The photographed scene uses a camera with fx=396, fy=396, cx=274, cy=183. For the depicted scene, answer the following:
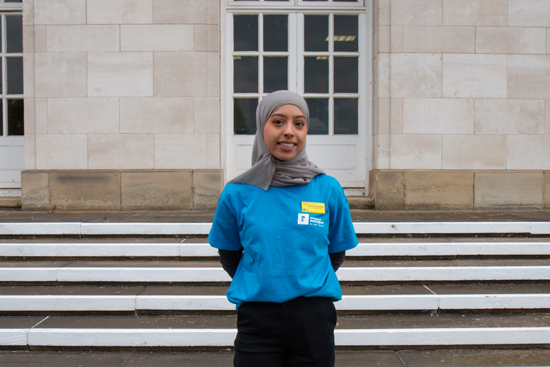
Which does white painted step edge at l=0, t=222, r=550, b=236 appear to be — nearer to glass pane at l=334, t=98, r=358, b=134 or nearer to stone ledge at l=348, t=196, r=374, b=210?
stone ledge at l=348, t=196, r=374, b=210

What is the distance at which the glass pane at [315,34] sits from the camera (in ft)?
22.2

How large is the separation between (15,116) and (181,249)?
15.7 ft

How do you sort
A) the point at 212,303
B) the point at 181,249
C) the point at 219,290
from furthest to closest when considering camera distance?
1. the point at 181,249
2. the point at 219,290
3. the point at 212,303

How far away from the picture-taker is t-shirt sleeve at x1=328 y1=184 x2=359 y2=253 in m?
1.60

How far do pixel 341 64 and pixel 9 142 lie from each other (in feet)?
19.3

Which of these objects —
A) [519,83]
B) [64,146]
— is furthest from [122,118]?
[519,83]

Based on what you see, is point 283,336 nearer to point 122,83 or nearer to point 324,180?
point 324,180

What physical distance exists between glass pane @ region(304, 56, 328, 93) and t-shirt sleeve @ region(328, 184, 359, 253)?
17.8 ft

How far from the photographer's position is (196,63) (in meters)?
6.24

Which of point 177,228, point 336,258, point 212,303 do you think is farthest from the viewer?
point 177,228

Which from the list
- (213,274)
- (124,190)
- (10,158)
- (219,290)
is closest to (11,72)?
(10,158)

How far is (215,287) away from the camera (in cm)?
377

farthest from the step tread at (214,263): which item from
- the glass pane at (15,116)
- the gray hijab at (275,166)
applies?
the glass pane at (15,116)

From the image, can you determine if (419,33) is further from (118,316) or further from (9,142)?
(9,142)
